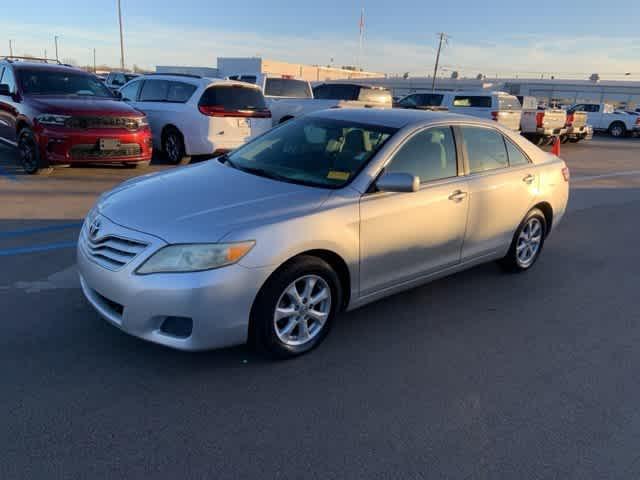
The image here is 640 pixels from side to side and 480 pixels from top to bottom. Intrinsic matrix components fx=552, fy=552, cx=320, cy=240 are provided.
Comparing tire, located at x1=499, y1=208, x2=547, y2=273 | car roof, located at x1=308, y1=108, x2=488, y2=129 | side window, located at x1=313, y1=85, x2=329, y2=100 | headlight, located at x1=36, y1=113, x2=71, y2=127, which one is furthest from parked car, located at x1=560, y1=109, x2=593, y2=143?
headlight, located at x1=36, y1=113, x2=71, y2=127

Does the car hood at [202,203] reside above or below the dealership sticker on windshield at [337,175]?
below

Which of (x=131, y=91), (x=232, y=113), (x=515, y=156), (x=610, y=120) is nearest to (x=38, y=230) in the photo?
(x=232, y=113)

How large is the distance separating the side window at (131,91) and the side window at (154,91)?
0.21m

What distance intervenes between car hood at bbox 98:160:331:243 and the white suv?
6.09 meters

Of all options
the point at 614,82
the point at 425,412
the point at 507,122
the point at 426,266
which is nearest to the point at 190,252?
the point at 425,412

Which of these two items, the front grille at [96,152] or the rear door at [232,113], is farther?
the rear door at [232,113]

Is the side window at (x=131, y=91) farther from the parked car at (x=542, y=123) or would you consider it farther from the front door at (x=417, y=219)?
the parked car at (x=542, y=123)

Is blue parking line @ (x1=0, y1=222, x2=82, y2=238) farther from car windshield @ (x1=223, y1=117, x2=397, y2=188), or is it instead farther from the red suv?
car windshield @ (x1=223, y1=117, x2=397, y2=188)

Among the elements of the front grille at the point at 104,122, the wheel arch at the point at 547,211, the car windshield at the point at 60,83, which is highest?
the car windshield at the point at 60,83

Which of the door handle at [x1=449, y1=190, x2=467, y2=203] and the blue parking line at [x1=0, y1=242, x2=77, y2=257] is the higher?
the door handle at [x1=449, y1=190, x2=467, y2=203]

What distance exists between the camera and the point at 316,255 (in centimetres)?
362

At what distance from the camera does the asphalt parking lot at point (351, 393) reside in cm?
271

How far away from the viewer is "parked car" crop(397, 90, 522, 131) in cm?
1853

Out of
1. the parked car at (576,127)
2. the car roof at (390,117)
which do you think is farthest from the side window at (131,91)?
the parked car at (576,127)
